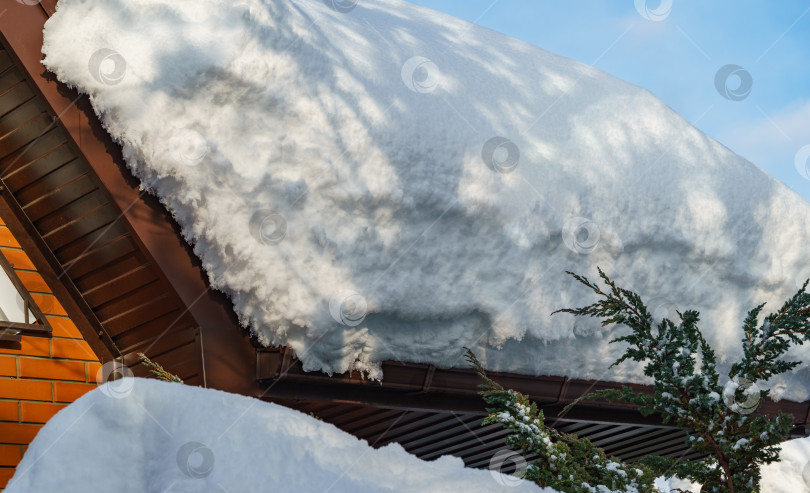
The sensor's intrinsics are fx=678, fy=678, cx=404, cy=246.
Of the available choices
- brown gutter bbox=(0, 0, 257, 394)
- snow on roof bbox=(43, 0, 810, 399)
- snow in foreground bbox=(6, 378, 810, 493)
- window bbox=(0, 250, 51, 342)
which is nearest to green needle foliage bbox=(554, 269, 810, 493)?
snow in foreground bbox=(6, 378, 810, 493)

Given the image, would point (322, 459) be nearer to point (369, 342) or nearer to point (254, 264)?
point (254, 264)

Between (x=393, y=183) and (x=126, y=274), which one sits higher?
(x=393, y=183)

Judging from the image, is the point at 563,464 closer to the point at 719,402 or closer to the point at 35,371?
the point at 719,402

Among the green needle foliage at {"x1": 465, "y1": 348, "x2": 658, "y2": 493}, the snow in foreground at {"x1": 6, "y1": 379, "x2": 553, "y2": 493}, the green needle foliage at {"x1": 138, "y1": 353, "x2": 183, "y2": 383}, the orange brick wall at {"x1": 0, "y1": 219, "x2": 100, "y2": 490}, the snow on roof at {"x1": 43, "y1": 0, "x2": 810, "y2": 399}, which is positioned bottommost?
the snow in foreground at {"x1": 6, "y1": 379, "x2": 553, "y2": 493}

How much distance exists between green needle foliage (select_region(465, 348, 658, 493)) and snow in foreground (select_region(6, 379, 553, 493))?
0.56 meters

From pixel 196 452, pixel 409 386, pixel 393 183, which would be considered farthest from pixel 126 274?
pixel 196 452

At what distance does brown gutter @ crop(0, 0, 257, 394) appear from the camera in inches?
137

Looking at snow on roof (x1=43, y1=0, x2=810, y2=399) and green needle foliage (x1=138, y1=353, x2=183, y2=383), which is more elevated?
snow on roof (x1=43, y1=0, x2=810, y2=399)

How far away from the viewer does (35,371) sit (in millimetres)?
4594

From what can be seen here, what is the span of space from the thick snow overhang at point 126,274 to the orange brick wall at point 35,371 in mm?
153

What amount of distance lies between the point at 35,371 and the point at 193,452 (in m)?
4.21

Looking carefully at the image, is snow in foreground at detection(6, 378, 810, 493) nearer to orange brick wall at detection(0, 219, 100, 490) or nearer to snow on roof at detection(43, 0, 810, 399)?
Result: snow on roof at detection(43, 0, 810, 399)

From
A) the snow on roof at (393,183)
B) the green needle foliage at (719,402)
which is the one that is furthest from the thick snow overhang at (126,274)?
the green needle foliage at (719,402)

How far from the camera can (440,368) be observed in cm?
420
